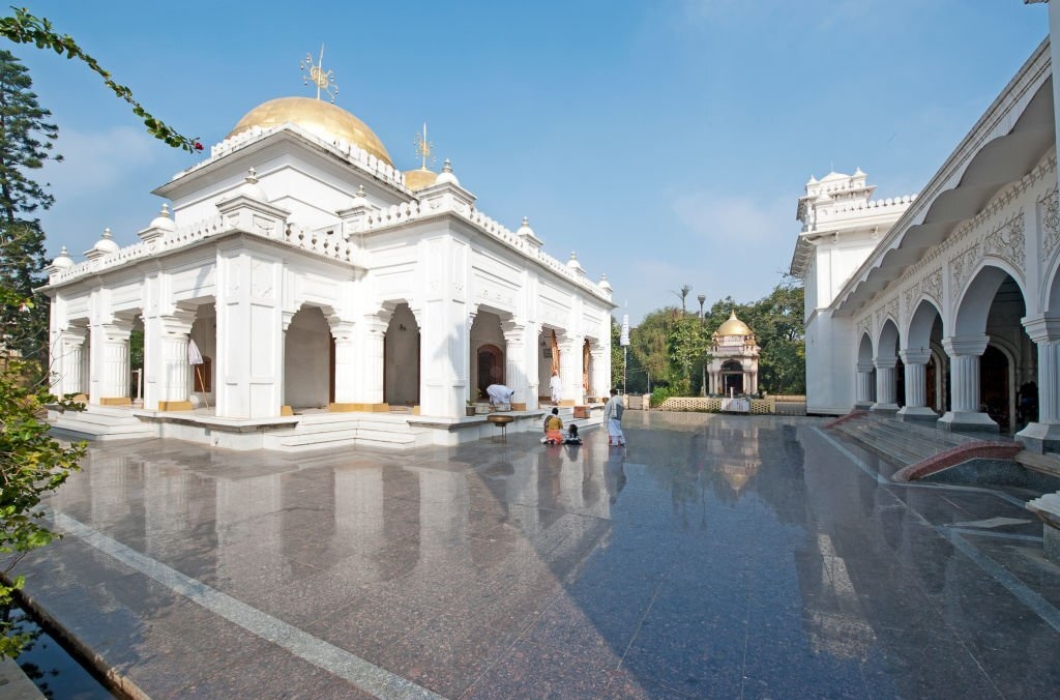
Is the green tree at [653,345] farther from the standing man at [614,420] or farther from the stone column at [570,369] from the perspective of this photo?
the standing man at [614,420]

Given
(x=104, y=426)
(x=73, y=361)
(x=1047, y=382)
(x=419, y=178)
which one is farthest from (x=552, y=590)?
(x=73, y=361)

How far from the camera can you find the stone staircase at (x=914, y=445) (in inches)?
274

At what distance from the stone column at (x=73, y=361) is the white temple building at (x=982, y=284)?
2423 centimetres

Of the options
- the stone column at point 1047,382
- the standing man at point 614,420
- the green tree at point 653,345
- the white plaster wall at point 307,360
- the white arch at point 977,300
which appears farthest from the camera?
the green tree at point 653,345

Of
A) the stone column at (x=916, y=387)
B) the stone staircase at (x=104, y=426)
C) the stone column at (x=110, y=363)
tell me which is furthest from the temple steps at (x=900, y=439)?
the stone column at (x=110, y=363)

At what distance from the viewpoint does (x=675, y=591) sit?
343 centimetres

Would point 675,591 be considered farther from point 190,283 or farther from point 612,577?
point 190,283

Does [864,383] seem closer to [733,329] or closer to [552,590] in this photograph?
[733,329]

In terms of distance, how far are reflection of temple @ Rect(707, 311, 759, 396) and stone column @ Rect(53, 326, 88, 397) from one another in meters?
30.8

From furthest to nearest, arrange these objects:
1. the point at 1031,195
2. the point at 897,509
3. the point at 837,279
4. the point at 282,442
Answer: the point at 837,279 < the point at 282,442 < the point at 1031,195 < the point at 897,509

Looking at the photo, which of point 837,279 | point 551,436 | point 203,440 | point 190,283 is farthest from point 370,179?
point 837,279

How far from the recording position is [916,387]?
1141cm

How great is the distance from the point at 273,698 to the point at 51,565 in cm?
319

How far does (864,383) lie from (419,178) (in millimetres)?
19251
